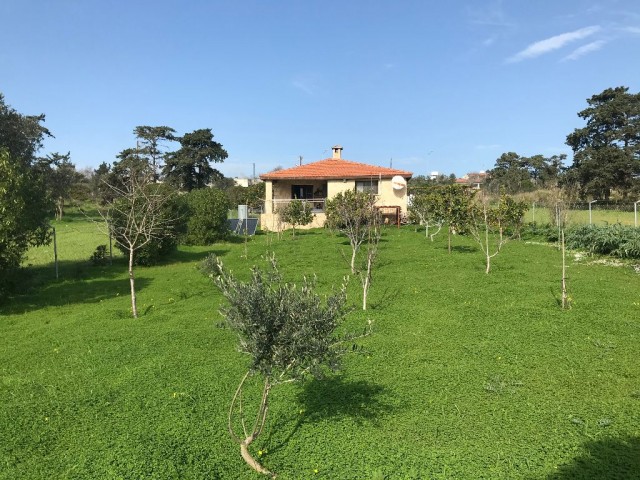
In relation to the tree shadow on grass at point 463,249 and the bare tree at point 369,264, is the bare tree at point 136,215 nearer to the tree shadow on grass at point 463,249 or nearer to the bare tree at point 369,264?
the bare tree at point 369,264

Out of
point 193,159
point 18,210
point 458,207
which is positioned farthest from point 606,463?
point 193,159

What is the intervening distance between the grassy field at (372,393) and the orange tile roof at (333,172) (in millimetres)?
19201

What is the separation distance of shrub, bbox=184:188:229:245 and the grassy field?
11.6 metres

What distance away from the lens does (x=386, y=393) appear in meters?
5.92

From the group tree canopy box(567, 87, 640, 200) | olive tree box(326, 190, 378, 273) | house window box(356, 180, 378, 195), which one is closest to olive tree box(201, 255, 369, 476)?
olive tree box(326, 190, 378, 273)

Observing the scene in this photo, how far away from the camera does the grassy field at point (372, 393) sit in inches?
175

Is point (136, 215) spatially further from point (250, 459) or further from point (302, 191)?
point (302, 191)

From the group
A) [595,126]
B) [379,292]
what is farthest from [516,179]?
[379,292]

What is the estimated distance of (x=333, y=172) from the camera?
102ft

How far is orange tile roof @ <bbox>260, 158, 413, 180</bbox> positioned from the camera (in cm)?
2989

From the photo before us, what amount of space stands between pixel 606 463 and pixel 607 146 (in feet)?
153

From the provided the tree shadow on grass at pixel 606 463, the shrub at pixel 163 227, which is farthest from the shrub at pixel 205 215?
the tree shadow on grass at pixel 606 463

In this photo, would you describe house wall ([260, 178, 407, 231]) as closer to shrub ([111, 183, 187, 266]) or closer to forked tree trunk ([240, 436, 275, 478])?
shrub ([111, 183, 187, 266])

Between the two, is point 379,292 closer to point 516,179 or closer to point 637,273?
point 637,273
